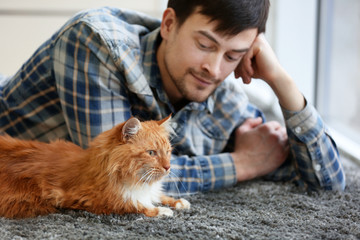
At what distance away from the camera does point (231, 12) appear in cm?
128

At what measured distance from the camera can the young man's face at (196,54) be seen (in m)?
1.31

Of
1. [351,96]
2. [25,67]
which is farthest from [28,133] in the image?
[351,96]

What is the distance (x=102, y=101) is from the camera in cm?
125

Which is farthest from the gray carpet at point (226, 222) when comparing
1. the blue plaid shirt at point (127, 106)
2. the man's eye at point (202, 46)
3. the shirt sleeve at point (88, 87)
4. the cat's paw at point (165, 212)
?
the man's eye at point (202, 46)

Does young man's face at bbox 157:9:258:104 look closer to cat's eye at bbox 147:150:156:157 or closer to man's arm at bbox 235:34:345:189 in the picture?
man's arm at bbox 235:34:345:189

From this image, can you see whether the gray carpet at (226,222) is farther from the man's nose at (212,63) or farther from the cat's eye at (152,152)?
the man's nose at (212,63)

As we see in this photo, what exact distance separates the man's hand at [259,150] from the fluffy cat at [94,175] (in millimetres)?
428

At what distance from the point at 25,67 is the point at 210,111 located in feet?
2.15

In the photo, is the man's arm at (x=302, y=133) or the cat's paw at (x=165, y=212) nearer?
the cat's paw at (x=165, y=212)

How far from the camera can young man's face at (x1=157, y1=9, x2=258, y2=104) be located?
1313 millimetres

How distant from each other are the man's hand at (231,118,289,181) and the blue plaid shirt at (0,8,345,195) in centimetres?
4

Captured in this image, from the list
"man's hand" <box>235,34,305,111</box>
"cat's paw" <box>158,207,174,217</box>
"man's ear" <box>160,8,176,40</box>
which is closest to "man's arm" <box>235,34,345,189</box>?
"man's hand" <box>235,34,305,111</box>

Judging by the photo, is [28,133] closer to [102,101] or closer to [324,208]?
[102,101]

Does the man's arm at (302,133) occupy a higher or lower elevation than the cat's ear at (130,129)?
lower
